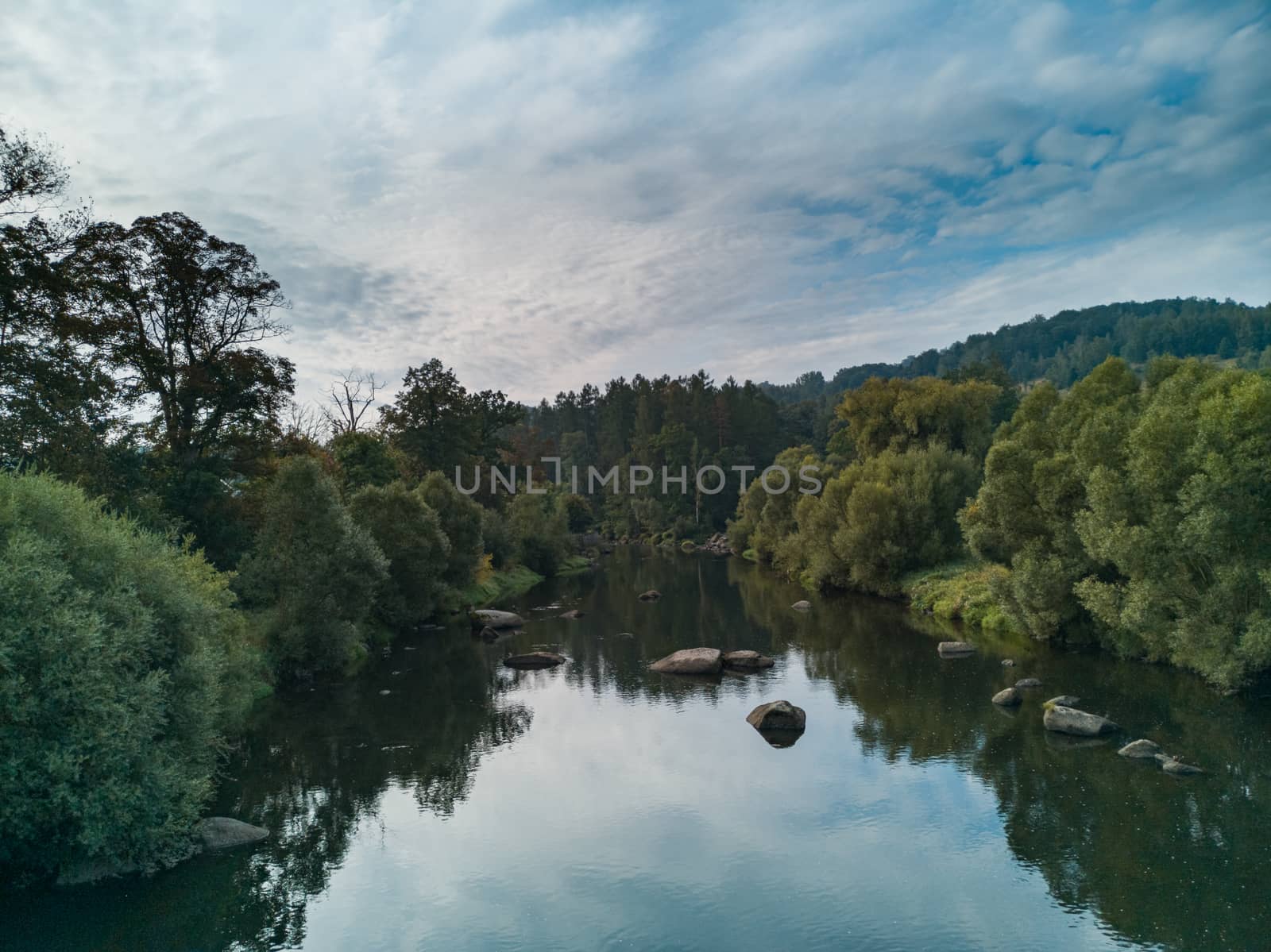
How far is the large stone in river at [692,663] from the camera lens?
35.9 metres

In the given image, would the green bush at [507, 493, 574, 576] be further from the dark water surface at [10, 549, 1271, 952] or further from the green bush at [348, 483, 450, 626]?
the dark water surface at [10, 549, 1271, 952]

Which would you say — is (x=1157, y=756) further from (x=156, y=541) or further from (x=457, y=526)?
(x=457, y=526)

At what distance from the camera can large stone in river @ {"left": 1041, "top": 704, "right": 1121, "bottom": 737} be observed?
24234 mm

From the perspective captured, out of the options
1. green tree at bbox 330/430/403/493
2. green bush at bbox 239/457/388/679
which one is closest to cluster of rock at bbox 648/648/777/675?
green bush at bbox 239/457/388/679

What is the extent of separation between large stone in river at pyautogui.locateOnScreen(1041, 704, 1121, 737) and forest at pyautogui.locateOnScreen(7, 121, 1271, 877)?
550 centimetres

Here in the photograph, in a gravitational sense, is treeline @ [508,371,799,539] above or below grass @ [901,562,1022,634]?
above

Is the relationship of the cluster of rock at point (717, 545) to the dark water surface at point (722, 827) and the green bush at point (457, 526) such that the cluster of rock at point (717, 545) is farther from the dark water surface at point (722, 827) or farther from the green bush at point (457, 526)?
the dark water surface at point (722, 827)

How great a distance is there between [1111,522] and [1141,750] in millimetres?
10304

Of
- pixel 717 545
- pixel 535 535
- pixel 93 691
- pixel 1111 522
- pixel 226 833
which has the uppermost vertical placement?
pixel 1111 522

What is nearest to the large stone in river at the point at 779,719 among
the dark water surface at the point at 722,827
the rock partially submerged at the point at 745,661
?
the dark water surface at the point at 722,827

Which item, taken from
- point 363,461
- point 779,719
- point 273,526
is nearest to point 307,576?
point 273,526

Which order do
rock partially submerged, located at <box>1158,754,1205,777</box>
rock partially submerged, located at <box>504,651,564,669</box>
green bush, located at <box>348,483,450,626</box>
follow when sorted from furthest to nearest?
green bush, located at <box>348,483,450,626</box>
rock partially submerged, located at <box>504,651,564,669</box>
rock partially submerged, located at <box>1158,754,1205,777</box>

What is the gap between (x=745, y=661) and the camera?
3694 cm

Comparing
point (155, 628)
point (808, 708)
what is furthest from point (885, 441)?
point (155, 628)
